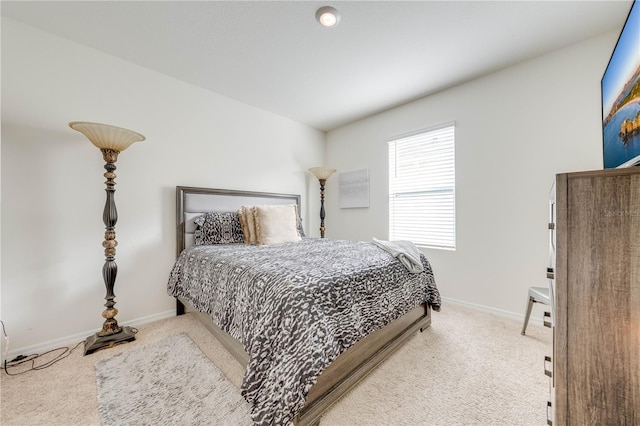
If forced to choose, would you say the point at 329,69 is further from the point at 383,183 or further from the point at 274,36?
the point at 383,183

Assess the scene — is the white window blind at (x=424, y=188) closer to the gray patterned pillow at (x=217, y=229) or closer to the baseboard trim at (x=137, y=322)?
the baseboard trim at (x=137, y=322)

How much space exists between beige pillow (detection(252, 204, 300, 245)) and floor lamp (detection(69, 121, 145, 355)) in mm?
1198

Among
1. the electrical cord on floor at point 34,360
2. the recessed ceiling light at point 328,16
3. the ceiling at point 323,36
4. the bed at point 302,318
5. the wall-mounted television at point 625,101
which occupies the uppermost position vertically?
the ceiling at point 323,36

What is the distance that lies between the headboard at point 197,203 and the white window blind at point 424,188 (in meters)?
1.92

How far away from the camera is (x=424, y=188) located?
2.97 metres

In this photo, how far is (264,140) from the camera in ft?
10.9

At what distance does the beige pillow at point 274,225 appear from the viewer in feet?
8.30

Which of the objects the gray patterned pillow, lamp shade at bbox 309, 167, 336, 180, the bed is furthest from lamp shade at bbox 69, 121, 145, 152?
lamp shade at bbox 309, 167, 336, 180

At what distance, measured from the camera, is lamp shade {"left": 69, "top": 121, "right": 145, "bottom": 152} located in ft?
5.60

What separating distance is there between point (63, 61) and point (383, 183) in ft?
11.2

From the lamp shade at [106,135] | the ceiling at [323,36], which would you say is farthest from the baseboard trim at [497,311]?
the lamp shade at [106,135]

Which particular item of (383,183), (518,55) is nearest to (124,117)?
(383,183)

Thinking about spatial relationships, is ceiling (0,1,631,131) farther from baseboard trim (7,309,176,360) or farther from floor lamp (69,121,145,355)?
baseboard trim (7,309,176,360)

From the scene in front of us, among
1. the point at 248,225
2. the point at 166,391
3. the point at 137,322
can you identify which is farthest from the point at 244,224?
the point at 166,391
